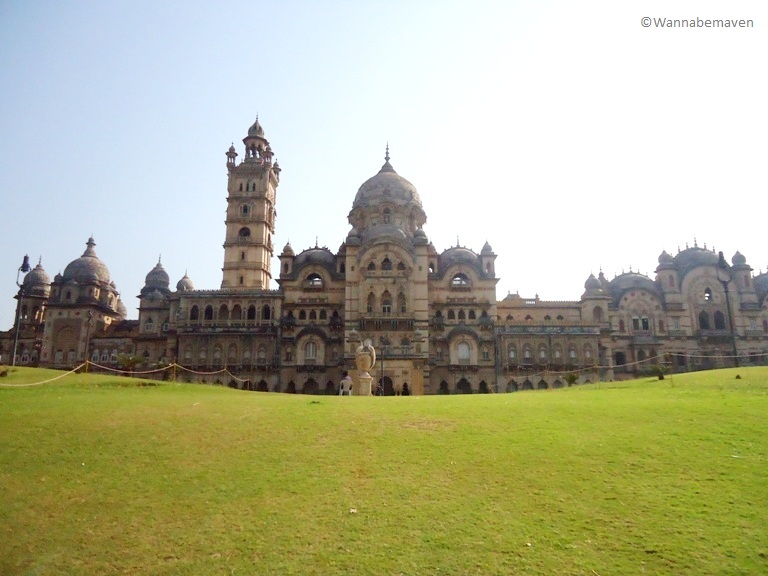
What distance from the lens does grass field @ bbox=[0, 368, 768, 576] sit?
9.77 m

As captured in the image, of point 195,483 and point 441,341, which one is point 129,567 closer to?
point 195,483

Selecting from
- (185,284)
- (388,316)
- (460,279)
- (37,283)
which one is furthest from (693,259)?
(37,283)

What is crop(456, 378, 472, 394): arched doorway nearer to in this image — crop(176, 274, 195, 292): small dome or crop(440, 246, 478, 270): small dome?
crop(440, 246, 478, 270): small dome

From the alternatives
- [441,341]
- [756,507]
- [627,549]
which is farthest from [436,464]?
[441,341]

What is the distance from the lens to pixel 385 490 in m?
12.2

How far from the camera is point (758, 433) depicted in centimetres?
1531

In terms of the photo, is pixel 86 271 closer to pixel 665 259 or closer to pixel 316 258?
pixel 316 258

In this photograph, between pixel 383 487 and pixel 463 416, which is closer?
pixel 383 487

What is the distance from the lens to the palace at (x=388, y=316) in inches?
1992

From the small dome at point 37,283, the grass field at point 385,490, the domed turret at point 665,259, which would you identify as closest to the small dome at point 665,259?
the domed turret at point 665,259

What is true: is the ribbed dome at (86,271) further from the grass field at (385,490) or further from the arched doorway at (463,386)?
the grass field at (385,490)

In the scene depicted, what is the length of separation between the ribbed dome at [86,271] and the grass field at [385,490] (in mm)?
46412

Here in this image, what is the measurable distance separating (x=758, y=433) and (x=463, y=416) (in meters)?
7.94

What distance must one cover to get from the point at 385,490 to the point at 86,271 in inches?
2320
